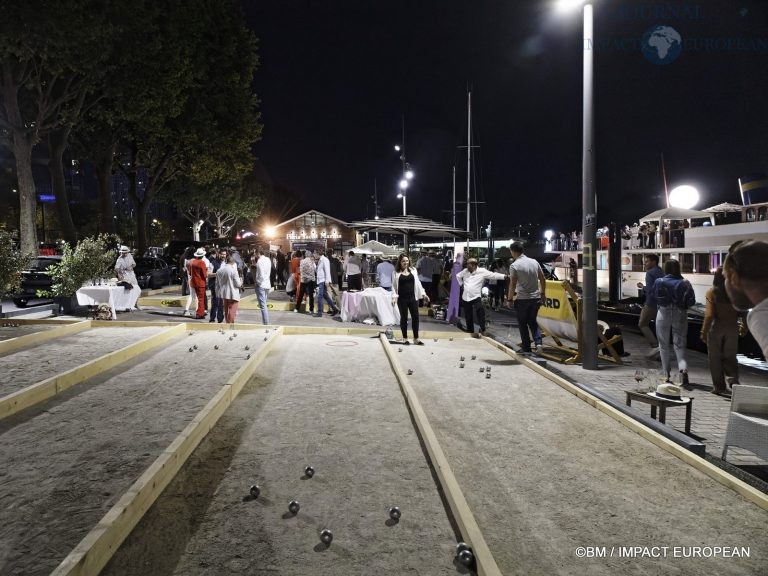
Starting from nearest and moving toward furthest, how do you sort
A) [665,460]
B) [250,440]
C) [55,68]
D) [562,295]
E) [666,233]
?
[665,460] → [250,440] → [562,295] → [55,68] → [666,233]

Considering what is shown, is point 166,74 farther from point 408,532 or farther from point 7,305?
point 408,532

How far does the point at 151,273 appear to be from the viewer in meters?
24.1

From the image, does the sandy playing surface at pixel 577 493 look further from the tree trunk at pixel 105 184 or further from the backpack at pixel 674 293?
the tree trunk at pixel 105 184

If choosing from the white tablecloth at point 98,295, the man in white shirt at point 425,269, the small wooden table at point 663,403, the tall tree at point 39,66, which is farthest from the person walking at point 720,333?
the tall tree at point 39,66

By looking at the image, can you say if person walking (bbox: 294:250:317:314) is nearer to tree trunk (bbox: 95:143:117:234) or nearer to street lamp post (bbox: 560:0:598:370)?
street lamp post (bbox: 560:0:598:370)

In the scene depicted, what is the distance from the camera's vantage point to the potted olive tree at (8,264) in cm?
1165

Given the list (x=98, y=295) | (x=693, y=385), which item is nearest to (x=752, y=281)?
(x=693, y=385)

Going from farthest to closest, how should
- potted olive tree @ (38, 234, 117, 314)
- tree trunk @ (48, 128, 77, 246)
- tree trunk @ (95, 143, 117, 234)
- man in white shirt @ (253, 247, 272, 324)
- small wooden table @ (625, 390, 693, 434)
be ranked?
1. tree trunk @ (95, 143, 117, 234)
2. tree trunk @ (48, 128, 77, 246)
3. potted olive tree @ (38, 234, 117, 314)
4. man in white shirt @ (253, 247, 272, 324)
5. small wooden table @ (625, 390, 693, 434)

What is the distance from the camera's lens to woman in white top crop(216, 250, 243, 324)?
41.3ft

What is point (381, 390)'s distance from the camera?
7438mm

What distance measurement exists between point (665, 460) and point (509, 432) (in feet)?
5.01

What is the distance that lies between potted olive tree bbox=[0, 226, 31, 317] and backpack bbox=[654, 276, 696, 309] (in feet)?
43.8

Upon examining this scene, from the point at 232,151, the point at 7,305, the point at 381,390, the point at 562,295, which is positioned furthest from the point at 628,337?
the point at 232,151

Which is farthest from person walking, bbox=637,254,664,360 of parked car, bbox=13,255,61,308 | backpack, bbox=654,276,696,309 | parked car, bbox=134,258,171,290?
parked car, bbox=134,258,171,290
